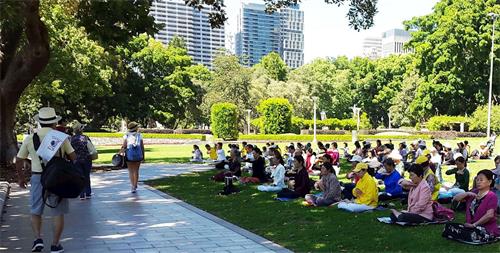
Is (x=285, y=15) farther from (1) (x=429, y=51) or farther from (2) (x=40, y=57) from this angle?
(2) (x=40, y=57)

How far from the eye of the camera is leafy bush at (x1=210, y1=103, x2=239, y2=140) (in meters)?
43.0

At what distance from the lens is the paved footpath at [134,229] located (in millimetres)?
6473

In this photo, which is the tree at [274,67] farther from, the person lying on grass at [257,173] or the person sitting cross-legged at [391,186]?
the person sitting cross-legged at [391,186]

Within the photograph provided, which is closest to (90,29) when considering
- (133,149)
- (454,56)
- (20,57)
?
(20,57)

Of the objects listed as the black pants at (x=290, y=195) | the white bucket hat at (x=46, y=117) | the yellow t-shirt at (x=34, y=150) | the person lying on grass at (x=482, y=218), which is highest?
the white bucket hat at (x=46, y=117)

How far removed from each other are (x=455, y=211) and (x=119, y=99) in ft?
134

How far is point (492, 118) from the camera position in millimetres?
43375

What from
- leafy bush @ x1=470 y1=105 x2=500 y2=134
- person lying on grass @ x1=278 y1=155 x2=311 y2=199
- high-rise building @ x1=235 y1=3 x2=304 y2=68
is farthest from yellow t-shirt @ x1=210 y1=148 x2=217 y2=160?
high-rise building @ x1=235 y1=3 x2=304 y2=68

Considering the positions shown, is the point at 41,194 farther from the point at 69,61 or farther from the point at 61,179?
the point at 69,61

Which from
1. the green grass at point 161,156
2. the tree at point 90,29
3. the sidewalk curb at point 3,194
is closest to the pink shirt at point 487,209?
the sidewalk curb at point 3,194

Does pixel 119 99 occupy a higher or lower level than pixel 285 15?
lower

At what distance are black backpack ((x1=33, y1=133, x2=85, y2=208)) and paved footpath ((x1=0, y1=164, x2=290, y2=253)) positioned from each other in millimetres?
895

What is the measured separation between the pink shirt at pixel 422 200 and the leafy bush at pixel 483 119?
132ft

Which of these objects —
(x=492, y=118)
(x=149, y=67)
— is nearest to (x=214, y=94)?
(x=149, y=67)
